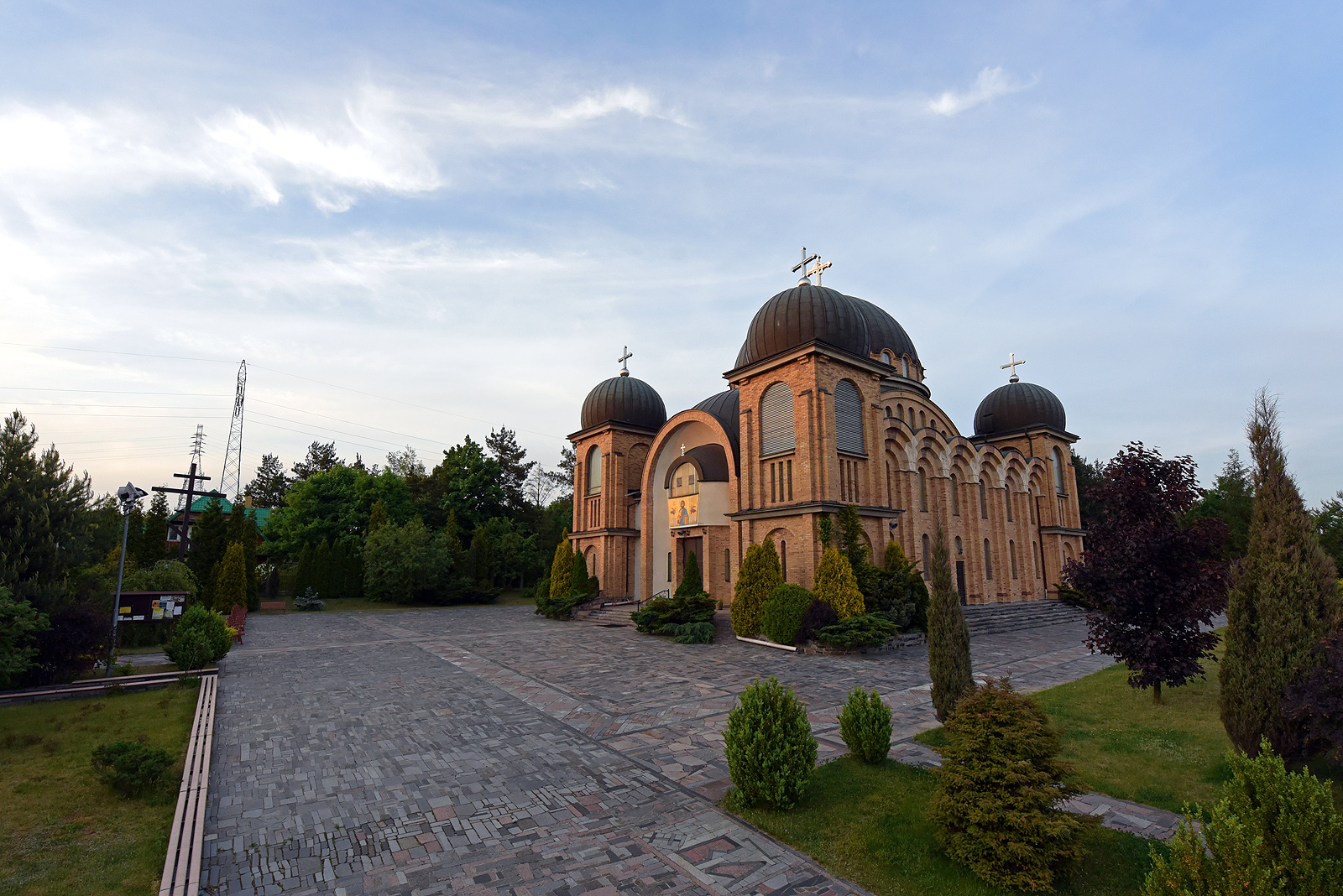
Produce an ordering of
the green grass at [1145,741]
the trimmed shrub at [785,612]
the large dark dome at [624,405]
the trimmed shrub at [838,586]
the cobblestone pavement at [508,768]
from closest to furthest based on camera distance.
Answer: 1. the cobblestone pavement at [508,768]
2. the green grass at [1145,741]
3. the trimmed shrub at [785,612]
4. the trimmed shrub at [838,586]
5. the large dark dome at [624,405]

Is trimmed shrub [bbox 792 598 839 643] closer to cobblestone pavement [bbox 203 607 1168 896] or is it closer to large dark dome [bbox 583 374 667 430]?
cobblestone pavement [bbox 203 607 1168 896]

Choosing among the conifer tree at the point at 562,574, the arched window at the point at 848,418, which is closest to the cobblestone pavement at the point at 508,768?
the arched window at the point at 848,418

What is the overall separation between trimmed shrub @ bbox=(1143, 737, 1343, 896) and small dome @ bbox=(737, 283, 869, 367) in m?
17.7

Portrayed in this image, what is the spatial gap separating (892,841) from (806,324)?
58.3 feet

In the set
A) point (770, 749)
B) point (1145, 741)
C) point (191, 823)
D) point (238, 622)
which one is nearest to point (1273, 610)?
point (1145, 741)

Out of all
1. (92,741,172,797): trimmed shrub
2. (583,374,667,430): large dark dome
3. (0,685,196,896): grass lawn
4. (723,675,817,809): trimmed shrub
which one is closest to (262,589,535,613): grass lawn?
(583,374,667,430): large dark dome

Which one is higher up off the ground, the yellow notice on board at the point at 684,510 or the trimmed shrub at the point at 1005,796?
the yellow notice on board at the point at 684,510

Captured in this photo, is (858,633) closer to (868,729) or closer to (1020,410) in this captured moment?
(868,729)

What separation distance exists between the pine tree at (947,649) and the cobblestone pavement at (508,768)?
86 cm

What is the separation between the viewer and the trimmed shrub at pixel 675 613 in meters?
Result: 20.3

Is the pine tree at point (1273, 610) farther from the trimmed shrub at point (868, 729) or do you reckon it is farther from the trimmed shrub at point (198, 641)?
the trimmed shrub at point (198, 641)

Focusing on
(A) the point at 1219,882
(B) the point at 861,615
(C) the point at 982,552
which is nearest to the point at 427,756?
(A) the point at 1219,882

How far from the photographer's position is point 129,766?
6574 millimetres

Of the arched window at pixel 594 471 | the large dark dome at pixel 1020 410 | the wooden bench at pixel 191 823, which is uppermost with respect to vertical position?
the large dark dome at pixel 1020 410
